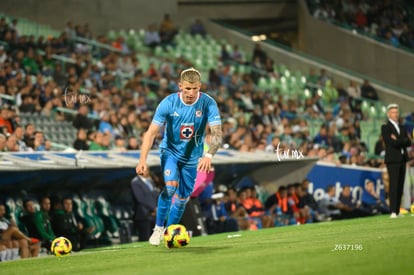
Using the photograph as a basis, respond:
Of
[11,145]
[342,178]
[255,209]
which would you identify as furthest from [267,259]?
[342,178]

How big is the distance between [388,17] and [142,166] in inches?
1164

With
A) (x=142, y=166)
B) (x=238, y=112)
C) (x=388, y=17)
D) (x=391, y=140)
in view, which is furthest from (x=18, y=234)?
(x=388, y=17)

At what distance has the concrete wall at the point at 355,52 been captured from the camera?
3725cm

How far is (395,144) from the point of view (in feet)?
59.5

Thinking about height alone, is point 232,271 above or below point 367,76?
below

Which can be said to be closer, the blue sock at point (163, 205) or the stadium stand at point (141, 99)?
the blue sock at point (163, 205)

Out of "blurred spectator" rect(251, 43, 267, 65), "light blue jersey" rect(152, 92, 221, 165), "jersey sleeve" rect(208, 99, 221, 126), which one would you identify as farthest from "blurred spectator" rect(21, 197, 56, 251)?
"blurred spectator" rect(251, 43, 267, 65)

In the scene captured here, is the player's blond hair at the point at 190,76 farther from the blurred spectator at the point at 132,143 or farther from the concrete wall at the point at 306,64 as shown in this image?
the concrete wall at the point at 306,64

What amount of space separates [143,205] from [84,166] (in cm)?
164

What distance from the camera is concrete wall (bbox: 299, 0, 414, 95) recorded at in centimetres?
3725

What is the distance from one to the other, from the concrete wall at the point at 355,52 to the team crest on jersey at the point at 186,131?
2584 centimetres

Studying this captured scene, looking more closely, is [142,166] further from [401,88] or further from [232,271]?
[401,88]

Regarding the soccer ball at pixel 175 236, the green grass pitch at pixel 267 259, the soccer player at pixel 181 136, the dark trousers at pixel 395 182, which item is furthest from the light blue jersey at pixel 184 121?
the dark trousers at pixel 395 182

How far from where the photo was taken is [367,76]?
38188 millimetres
